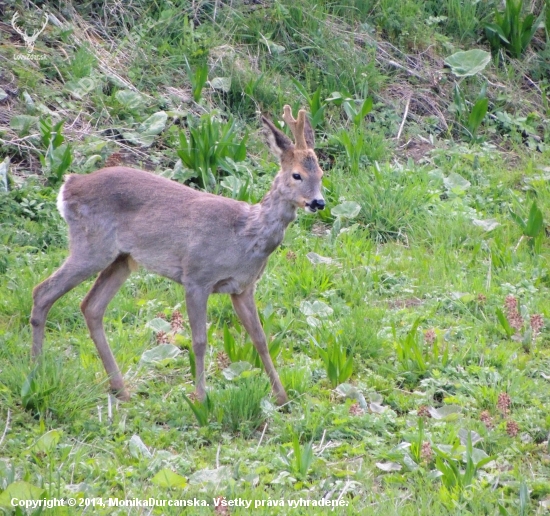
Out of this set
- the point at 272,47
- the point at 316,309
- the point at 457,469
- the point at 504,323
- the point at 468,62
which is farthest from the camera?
the point at 468,62

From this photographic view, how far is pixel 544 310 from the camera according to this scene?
6652mm

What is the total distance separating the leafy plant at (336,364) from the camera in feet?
18.6

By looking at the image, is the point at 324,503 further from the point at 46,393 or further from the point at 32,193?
the point at 32,193

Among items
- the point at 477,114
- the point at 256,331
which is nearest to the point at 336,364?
the point at 256,331

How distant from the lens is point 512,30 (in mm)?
10445

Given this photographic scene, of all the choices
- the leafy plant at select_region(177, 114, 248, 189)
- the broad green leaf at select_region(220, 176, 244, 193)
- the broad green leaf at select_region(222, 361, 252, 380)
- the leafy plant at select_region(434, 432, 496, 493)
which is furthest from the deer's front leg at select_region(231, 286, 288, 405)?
the leafy plant at select_region(177, 114, 248, 189)

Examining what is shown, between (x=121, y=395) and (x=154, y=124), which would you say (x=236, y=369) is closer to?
(x=121, y=395)

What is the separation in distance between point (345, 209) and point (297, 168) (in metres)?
2.26

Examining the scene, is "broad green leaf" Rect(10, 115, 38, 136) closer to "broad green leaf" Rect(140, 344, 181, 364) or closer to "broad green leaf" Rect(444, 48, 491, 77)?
"broad green leaf" Rect(140, 344, 181, 364)

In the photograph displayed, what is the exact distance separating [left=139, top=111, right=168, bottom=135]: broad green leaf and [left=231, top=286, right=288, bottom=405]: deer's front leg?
3160mm

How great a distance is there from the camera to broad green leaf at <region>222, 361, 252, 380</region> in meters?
5.64

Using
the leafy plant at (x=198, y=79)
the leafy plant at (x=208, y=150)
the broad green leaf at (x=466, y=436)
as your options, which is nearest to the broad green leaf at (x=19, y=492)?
the broad green leaf at (x=466, y=436)

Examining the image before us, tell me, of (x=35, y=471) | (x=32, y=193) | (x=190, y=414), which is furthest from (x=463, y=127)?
A: (x=35, y=471)

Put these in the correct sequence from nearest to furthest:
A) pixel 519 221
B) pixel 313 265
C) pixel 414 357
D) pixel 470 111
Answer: pixel 414 357
pixel 313 265
pixel 519 221
pixel 470 111
